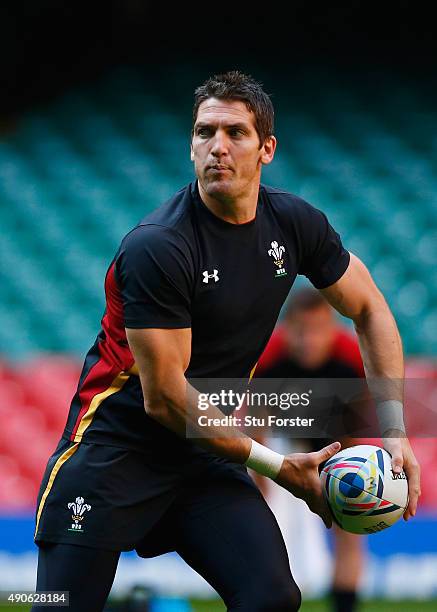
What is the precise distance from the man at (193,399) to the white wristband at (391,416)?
90 millimetres

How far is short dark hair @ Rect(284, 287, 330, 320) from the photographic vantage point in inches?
238

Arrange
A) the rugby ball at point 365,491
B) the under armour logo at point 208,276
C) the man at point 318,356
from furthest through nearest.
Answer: the man at point 318,356
the rugby ball at point 365,491
the under armour logo at point 208,276

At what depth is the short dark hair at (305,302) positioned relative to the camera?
604cm

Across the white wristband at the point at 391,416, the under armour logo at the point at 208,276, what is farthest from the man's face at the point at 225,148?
the white wristband at the point at 391,416

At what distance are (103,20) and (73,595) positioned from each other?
975 centimetres

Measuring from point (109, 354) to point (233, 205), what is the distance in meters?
0.67

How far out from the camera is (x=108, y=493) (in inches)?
148

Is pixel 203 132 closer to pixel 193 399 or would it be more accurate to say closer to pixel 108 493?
pixel 193 399

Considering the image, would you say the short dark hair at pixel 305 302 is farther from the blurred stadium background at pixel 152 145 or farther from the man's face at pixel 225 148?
the man's face at pixel 225 148

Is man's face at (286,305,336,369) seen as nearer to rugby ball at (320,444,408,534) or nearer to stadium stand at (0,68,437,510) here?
rugby ball at (320,444,408,534)

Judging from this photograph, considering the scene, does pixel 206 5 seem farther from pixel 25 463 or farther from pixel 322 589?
pixel 322 589

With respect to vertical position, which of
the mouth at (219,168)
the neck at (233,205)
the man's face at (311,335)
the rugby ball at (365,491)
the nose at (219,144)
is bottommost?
the rugby ball at (365,491)

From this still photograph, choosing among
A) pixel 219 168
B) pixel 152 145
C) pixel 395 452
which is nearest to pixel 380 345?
pixel 395 452

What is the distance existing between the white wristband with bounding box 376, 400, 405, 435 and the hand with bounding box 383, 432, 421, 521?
0.29 feet
